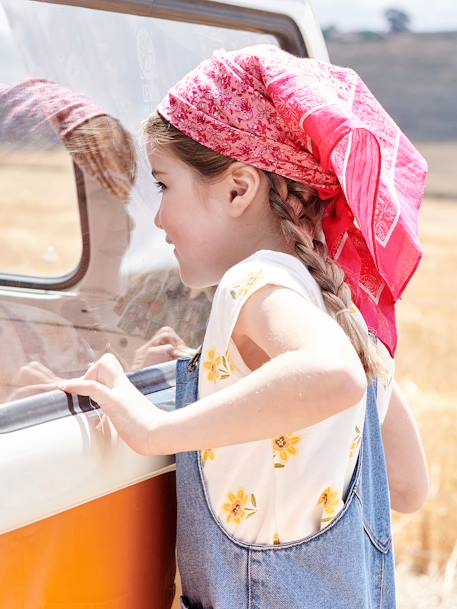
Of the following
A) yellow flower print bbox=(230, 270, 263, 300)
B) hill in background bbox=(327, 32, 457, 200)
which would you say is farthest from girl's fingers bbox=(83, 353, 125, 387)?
hill in background bbox=(327, 32, 457, 200)

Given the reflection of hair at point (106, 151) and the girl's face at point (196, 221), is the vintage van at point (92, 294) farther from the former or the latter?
the girl's face at point (196, 221)

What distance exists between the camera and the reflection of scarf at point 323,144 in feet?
5.09

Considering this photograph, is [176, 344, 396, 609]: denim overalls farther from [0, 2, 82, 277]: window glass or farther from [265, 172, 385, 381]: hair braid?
[0, 2, 82, 277]: window glass

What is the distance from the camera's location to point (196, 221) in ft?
5.41

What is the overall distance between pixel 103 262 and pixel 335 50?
3299cm

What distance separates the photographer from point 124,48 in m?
1.93

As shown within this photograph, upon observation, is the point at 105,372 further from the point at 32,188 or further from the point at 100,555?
the point at 32,188

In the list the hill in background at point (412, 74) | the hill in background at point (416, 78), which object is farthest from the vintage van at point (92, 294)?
the hill in background at point (412, 74)

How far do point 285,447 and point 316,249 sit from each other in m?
0.33

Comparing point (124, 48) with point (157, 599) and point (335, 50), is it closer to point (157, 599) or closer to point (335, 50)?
point (157, 599)

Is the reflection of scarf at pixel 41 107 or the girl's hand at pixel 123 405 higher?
the reflection of scarf at pixel 41 107

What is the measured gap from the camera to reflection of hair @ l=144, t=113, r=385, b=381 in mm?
1543

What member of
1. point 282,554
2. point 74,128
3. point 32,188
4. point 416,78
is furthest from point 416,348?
point 416,78

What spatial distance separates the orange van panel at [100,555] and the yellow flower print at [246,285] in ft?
1.19
